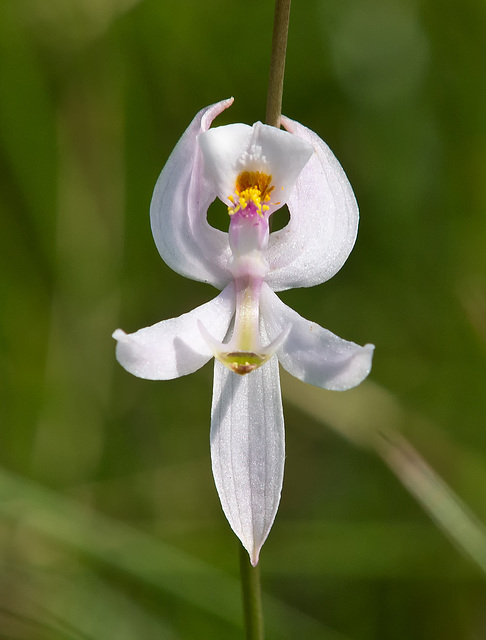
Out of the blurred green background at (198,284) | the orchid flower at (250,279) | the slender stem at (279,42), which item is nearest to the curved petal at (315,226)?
the orchid flower at (250,279)

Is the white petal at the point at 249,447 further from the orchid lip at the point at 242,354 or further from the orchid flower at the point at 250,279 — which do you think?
the orchid lip at the point at 242,354

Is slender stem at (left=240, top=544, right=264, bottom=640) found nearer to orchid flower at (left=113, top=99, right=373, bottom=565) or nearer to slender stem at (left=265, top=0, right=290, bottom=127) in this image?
orchid flower at (left=113, top=99, right=373, bottom=565)

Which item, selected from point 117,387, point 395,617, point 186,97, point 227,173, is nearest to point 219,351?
point 227,173

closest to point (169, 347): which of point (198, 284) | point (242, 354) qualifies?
point (242, 354)

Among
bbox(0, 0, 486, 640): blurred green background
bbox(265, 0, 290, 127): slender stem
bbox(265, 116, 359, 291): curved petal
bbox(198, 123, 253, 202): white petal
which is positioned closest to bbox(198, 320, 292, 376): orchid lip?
bbox(265, 116, 359, 291): curved petal

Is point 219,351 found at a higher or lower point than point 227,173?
lower

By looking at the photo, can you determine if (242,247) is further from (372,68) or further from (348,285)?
(372,68)

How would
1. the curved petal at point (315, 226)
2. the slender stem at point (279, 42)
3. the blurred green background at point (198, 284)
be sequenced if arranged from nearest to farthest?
the slender stem at point (279, 42) → the curved petal at point (315, 226) → the blurred green background at point (198, 284)
